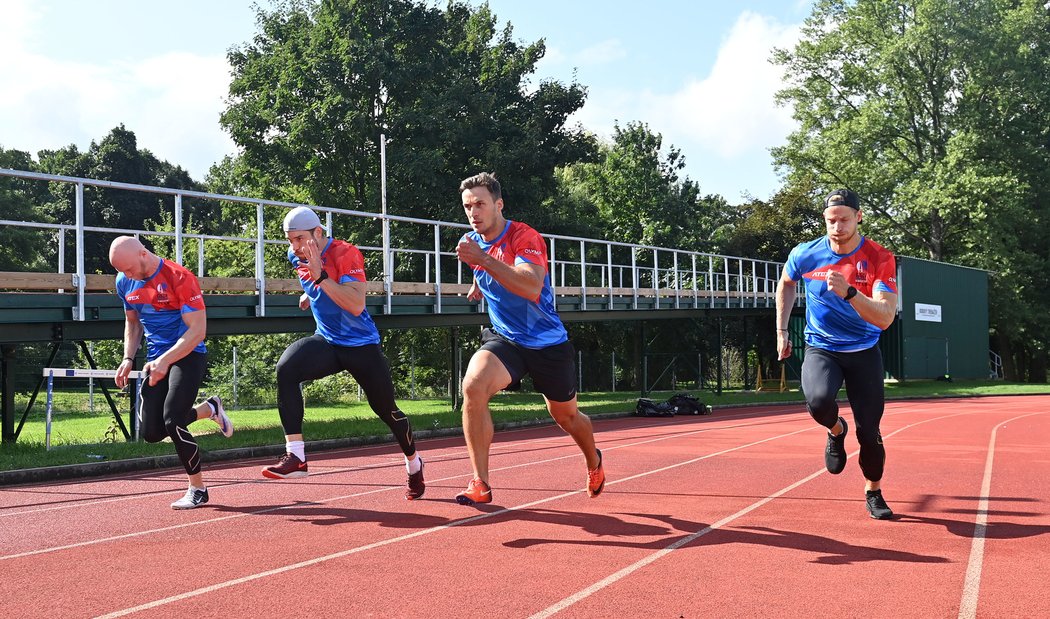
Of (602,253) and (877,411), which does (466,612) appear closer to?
(877,411)

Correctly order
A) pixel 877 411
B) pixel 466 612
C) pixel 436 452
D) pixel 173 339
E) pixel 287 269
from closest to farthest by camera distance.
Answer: pixel 466 612, pixel 877 411, pixel 173 339, pixel 436 452, pixel 287 269

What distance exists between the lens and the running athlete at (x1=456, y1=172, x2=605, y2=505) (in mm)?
5938

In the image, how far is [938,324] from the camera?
40500 mm

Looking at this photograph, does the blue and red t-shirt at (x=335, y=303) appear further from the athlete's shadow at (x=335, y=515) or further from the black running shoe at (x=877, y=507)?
the black running shoe at (x=877, y=507)

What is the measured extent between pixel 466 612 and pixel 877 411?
3.57 metres

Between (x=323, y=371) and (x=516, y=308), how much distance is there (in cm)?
159

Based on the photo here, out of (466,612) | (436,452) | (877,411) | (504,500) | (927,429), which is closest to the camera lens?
(466,612)

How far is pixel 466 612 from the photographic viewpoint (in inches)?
165

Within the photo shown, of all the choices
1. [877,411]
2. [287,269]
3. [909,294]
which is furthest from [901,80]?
[877,411]

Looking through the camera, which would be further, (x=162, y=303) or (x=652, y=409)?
(x=652, y=409)

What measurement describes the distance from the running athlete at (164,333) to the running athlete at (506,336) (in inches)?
83.8

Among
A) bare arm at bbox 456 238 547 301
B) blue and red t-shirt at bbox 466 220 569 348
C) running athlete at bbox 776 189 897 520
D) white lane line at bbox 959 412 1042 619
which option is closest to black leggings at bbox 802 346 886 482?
running athlete at bbox 776 189 897 520

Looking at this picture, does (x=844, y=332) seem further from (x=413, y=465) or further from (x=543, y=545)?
(x=413, y=465)

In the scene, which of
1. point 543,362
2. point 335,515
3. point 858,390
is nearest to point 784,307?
point 858,390
